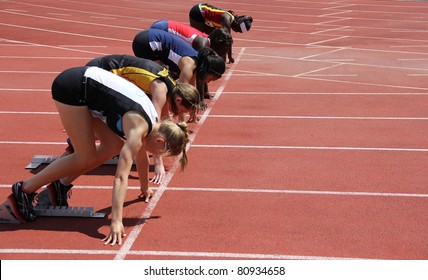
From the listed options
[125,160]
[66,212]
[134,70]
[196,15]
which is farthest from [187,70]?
[196,15]

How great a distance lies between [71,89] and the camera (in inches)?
216

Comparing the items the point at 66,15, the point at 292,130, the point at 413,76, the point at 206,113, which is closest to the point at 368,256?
the point at 292,130

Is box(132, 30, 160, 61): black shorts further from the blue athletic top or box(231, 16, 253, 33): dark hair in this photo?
box(231, 16, 253, 33): dark hair

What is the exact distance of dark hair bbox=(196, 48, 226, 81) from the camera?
22.5ft

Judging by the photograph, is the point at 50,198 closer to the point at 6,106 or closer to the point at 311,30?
the point at 6,106

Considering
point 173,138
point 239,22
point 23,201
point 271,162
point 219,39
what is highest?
point 173,138

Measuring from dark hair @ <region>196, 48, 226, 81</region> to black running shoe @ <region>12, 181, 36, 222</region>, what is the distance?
6.90 feet

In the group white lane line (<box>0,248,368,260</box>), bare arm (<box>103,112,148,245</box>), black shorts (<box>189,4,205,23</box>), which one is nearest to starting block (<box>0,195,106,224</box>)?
white lane line (<box>0,248,368,260</box>)

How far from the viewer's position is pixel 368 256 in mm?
5156

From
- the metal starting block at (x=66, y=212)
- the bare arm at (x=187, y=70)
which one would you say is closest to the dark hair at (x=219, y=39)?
the bare arm at (x=187, y=70)

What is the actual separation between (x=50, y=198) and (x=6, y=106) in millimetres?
4518

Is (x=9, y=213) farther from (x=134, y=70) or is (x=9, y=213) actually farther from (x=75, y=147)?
(x=134, y=70)

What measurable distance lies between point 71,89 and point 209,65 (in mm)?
1786

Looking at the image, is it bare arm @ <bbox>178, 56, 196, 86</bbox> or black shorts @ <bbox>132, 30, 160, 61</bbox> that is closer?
bare arm @ <bbox>178, 56, 196, 86</bbox>
